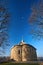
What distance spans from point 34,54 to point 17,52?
19.5 feet

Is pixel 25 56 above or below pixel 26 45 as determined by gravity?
below

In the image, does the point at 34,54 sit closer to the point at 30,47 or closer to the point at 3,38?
the point at 30,47

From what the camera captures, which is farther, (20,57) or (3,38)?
(20,57)

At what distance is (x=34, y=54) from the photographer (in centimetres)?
5728

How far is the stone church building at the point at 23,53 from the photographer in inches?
2174

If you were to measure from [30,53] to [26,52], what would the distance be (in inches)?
56.3

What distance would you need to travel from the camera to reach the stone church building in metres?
55.2

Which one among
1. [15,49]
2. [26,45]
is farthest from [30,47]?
[15,49]

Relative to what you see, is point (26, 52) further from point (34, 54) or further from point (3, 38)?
point (3, 38)

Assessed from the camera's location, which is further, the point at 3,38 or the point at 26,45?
the point at 26,45

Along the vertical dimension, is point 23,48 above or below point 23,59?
above

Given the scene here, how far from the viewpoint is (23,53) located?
56.4 m

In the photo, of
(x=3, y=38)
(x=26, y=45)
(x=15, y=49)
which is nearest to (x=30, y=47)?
(x=26, y=45)

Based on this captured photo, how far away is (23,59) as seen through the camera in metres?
55.3
